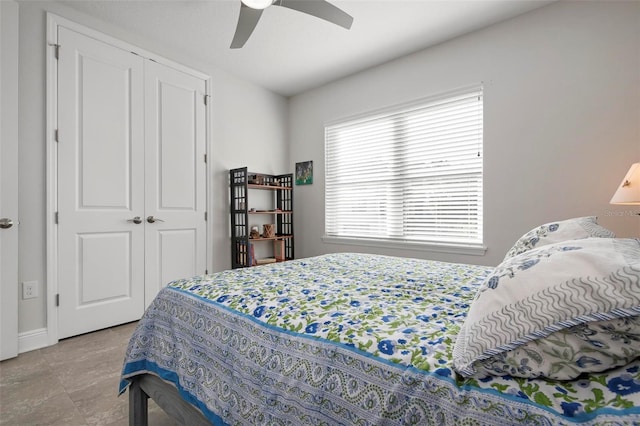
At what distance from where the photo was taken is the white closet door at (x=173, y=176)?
3.09 meters

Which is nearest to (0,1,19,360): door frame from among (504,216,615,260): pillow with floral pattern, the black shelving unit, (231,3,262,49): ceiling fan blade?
(231,3,262,49): ceiling fan blade

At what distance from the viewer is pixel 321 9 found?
2.10 meters

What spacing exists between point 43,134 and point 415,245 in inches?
136

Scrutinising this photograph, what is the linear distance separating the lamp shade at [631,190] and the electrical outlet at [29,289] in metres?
4.09

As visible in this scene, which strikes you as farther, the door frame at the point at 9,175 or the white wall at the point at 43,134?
the white wall at the point at 43,134

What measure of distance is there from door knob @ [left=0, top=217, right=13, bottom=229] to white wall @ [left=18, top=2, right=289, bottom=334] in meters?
0.11

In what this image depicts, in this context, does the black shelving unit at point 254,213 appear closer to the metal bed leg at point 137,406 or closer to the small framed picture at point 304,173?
the small framed picture at point 304,173

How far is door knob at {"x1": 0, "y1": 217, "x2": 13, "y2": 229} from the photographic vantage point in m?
2.23

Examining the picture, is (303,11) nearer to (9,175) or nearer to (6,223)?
(9,175)

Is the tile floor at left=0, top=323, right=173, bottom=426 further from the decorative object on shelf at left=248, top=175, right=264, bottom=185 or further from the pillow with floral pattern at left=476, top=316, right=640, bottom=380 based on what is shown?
the decorative object on shelf at left=248, top=175, right=264, bottom=185

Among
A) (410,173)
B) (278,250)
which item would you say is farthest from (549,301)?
(278,250)

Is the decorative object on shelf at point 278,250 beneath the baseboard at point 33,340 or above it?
above

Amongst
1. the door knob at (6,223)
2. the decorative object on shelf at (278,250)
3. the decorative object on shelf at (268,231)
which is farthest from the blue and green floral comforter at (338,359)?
the decorative object on shelf at (278,250)

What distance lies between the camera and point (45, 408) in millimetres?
1659
